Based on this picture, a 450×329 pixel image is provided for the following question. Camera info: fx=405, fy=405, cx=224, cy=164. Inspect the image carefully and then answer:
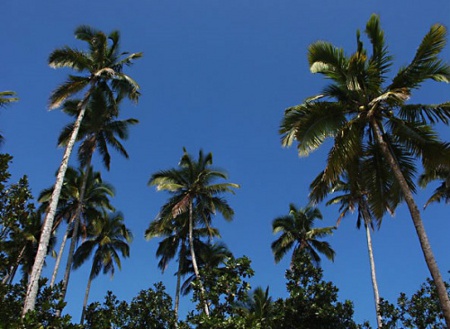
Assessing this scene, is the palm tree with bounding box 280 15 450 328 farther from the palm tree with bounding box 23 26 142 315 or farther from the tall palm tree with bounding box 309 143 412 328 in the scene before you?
the palm tree with bounding box 23 26 142 315

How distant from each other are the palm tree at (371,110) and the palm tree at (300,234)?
19.6m

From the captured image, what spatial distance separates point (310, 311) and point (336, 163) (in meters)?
6.64

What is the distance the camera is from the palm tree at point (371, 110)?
37.1 feet

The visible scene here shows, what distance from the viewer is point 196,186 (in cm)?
2692

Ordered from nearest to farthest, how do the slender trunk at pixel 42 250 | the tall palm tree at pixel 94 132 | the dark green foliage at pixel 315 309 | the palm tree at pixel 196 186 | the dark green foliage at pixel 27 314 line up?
the dark green foliage at pixel 27 314, the slender trunk at pixel 42 250, the dark green foliage at pixel 315 309, the tall palm tree at pixel 94 132, the palm tree at pixel 196 186

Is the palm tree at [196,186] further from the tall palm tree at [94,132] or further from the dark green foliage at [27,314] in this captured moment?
the dark green foliage at [27,314]

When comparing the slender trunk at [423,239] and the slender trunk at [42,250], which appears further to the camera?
the slender trunk at [42,250]

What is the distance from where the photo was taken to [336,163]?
38.4ft

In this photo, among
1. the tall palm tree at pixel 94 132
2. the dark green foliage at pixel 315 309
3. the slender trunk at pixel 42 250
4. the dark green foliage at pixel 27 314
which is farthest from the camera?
the tall palm tree at pixel 94 132

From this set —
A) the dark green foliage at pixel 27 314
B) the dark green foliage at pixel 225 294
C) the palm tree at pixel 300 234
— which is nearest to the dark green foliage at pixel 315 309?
the dark green foliage at pixel 225 294

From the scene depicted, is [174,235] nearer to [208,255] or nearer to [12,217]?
[208,255]

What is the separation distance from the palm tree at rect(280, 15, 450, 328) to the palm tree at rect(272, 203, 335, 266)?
19.6m

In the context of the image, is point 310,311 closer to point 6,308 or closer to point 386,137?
point 386,137

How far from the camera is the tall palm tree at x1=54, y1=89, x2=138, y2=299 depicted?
2089 centimetres
